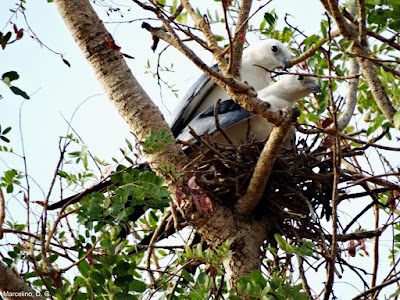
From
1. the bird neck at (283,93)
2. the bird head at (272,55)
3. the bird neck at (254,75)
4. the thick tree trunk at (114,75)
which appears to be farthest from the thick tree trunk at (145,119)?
the bird head at (272,55)

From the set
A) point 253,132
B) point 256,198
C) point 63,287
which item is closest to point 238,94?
Result: point 256,198

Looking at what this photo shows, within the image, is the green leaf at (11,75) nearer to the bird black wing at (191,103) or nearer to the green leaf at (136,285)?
the green leaf at (136,285)

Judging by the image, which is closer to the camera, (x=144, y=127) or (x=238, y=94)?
(x=238, y=94)

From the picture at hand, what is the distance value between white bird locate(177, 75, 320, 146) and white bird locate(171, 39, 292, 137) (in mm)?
351

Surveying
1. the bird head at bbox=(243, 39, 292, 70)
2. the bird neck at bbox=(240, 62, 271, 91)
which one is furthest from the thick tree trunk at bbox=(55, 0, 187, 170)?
the bird head at bbox=(243, 39, 292, 70)

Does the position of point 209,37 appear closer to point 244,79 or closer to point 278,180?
point 278,180

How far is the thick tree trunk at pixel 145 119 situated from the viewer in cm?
376

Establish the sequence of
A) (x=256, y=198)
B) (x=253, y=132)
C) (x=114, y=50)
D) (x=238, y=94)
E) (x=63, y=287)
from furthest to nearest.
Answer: (x=253, y=132) < (x=114, y=50) < (x=256, y=198) < (x=238, y=94) < (x=63, y=287)

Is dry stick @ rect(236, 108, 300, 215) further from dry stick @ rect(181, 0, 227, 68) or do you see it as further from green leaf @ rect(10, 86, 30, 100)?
green leaf @ rect(10, 86, 30, 100)

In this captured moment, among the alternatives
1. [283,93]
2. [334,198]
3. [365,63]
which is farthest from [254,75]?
[334,198]

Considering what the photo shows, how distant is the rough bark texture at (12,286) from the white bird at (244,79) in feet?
8.19

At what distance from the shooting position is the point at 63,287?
9.69 ft

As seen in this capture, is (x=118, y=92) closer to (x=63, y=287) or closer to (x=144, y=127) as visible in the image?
(x=144, y=127)

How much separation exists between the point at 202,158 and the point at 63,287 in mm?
1308
